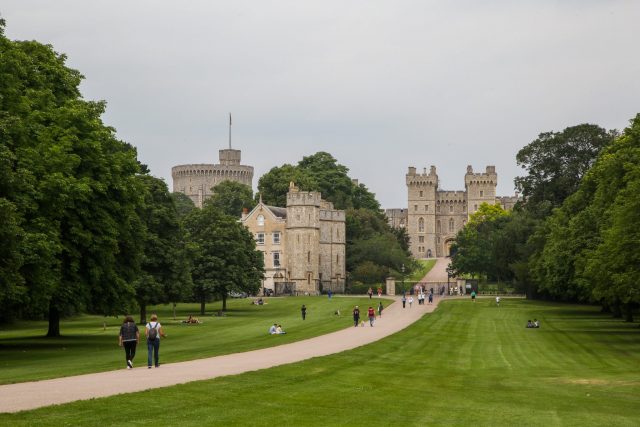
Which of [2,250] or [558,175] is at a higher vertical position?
[558,175]

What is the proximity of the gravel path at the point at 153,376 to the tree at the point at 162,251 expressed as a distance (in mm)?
19679

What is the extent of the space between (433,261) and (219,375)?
506ft

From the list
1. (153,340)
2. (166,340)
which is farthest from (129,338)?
(166,340)

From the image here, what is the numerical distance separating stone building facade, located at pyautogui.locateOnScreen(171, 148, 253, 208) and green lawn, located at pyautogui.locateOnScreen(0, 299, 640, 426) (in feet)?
477

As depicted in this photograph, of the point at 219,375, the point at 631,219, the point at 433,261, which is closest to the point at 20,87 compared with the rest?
the point at 219,375

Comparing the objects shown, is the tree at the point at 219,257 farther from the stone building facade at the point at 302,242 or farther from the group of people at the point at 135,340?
the group of people at the point at 135,340

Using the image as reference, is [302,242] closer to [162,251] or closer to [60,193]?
[162,251]

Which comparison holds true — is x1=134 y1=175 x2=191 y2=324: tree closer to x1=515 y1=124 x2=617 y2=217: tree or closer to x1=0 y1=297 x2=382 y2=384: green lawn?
x1=0 y1=297 x2=382 y2=384: green lawn

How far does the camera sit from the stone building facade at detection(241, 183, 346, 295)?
363 feet

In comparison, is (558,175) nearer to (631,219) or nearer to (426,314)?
(426,314)

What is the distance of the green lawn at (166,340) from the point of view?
32.1 meters

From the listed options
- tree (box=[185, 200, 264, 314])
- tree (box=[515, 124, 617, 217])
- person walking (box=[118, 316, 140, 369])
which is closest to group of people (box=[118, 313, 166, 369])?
person walking (box=[118, 316, 140, 369])

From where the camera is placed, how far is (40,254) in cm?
3688

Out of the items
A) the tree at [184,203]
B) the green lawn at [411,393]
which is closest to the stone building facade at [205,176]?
the tree at [184,203]
